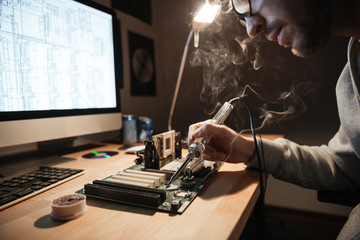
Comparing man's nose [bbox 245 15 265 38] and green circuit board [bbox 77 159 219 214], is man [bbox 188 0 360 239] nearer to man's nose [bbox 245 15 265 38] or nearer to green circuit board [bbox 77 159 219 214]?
man's nose [bbox 245 15 265 38]

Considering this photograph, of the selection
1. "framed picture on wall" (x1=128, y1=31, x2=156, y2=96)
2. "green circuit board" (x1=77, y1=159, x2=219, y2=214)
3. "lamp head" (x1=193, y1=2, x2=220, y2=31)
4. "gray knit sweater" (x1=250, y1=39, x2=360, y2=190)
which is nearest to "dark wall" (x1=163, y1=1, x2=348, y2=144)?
"lamp head" (x1=193, y1=2, x2=220, y2=31)

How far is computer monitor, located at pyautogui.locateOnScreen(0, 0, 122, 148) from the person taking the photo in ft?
2.43

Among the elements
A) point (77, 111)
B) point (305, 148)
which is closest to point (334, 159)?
point (305, 148)

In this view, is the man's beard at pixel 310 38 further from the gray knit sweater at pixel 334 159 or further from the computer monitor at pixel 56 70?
the computer monitor at pixel 56 70

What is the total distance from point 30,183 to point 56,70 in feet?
1.41

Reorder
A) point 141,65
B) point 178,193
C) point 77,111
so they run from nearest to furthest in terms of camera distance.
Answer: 1. point 178,193
2. point 77,111
3. point 141,65

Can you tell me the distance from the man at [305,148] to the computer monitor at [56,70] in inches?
19.2

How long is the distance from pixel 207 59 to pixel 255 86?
51 cm

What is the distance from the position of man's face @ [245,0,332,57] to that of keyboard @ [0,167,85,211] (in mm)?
793

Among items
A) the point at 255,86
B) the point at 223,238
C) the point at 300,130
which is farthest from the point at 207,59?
the point at 223,238

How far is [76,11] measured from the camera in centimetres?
96

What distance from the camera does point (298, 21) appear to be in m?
0.70

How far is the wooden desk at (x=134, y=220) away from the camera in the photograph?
430mm

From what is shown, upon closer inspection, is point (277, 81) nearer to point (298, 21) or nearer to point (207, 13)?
point (207, 13)
